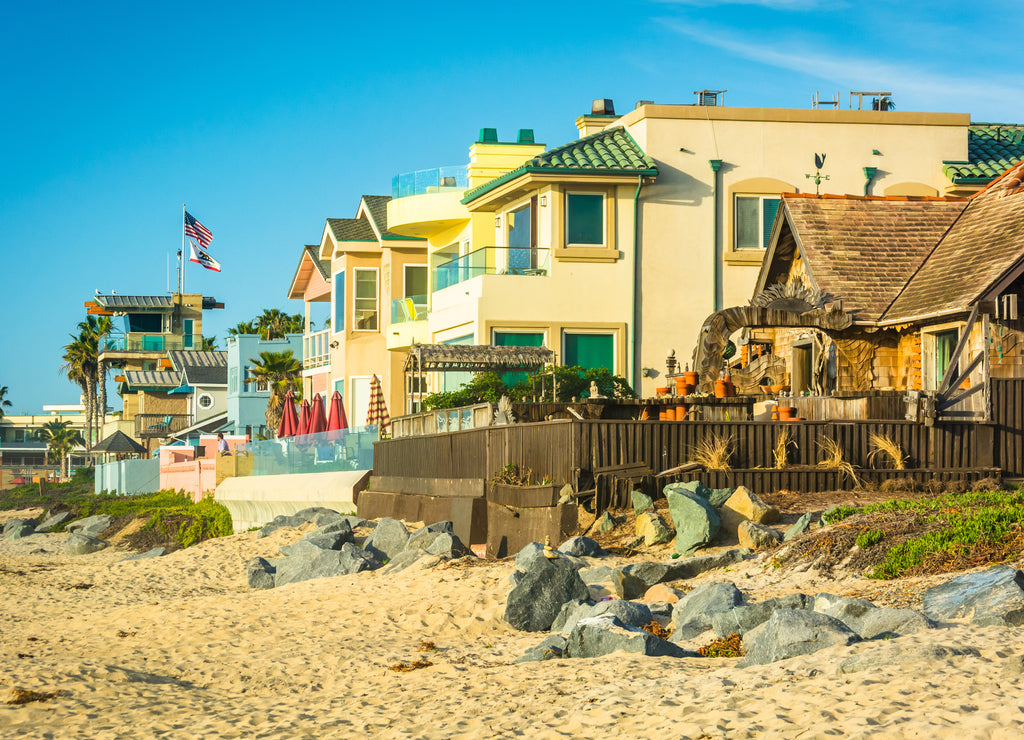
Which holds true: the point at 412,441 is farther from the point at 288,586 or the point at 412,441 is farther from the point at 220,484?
the point at 220,484

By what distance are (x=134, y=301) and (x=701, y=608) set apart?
9330 centimetres

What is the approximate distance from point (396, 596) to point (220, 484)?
83.8 ft

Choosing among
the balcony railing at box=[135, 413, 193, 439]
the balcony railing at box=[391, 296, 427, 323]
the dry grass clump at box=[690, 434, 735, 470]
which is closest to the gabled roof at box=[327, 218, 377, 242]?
the balcony railing at box=[391, 296, 427, 323]

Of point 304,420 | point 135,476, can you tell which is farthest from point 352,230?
point 135,476

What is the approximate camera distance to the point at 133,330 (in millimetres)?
97875

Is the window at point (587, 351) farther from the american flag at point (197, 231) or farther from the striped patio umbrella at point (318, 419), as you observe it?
the american flag at point (197, 231)

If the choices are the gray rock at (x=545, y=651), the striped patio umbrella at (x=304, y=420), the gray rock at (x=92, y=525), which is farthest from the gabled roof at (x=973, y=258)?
the gray rock at (x=92, y=525)

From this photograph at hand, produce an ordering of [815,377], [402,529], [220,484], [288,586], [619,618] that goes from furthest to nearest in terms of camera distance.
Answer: [220,484], [815,377], [402,529], [288,586], [619,618]

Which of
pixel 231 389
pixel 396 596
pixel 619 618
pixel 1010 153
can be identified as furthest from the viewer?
→ pixel 231 389

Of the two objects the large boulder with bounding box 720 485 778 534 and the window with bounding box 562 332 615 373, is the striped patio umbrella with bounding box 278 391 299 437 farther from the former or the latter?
the large boulder with bounding box 720 485 778 534

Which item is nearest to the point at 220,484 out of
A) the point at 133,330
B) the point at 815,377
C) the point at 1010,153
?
the point at 815,377

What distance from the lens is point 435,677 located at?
10.3 meters

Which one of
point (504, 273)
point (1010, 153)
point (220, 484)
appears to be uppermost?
point (1010, 153)

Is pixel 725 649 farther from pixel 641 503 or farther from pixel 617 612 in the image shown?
pixel 641 503
